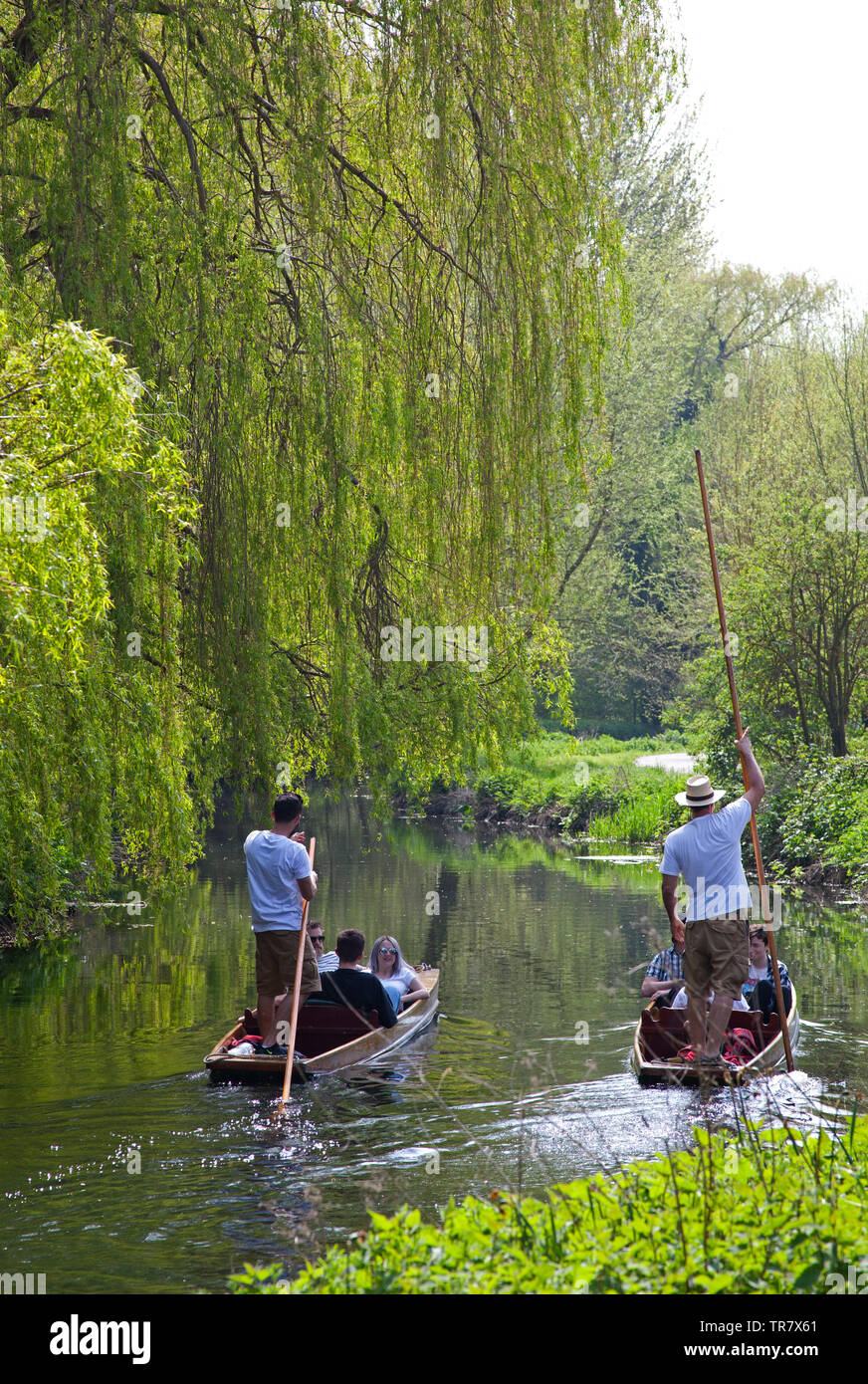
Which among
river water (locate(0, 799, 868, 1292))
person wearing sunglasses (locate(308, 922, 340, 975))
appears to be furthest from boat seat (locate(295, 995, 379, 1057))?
person wearing sunglasses (locate(308, 922, 340, 975))

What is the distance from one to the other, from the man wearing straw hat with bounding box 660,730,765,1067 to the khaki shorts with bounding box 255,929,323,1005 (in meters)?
2.34

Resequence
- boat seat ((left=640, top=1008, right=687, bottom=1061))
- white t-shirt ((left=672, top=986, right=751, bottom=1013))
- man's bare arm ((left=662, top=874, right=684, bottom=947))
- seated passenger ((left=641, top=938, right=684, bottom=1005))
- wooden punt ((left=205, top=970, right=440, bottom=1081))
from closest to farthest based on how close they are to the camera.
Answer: man's bare arm ((left=662, top=874, right=684, bottom=947)) < wooden punt ((left=205, top=970, right=440, bottom=1081)) < boat seat ((left=640, top=1008, right=687, bottom=1061)) < white t-shirt ((left=672, top=986, right=751, bottom=1013)) < seated passenger ((left=641, top=938, right=684, bottom=1005))

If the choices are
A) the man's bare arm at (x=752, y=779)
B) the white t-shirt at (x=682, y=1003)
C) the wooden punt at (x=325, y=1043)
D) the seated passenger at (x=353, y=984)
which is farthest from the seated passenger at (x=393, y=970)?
the man's bare arm at (x=752, y=779)

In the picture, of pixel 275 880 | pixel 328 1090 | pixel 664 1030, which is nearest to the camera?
pixel 328 1090

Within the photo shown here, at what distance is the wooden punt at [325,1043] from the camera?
8367 millimetres

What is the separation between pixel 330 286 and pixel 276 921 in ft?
14.1

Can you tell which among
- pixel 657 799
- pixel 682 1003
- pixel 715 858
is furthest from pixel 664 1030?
pixel 657 799

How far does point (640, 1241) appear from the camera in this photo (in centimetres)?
356

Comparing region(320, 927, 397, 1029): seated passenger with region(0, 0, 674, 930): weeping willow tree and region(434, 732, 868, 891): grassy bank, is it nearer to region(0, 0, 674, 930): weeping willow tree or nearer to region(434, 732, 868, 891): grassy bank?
region(0, 0, 674, 930): weeping willow tree

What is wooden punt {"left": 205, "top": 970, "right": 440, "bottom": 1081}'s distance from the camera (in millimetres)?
8367

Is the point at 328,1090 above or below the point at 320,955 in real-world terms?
below

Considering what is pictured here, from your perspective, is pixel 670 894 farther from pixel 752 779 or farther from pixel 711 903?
pixel 752 779

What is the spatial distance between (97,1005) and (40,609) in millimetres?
7083
